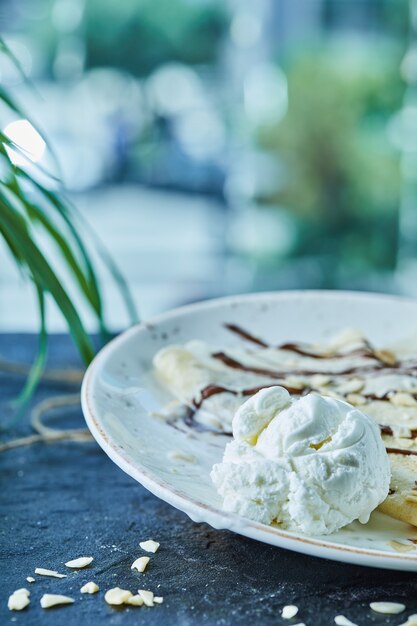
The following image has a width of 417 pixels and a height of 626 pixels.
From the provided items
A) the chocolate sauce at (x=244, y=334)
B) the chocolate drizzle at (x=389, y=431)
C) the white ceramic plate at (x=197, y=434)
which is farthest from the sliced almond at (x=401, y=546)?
the chocolate sauce at (x=244, y=334)

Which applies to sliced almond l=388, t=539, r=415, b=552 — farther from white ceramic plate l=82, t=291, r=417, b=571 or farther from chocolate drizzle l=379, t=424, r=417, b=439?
chocolate drizzle l=379, t=424, r=417, b=439

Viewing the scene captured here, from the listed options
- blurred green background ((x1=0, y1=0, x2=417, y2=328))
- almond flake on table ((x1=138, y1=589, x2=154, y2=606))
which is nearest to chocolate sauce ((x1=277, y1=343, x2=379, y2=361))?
almond flake on table ((x1=138, y1=589, x2=154, y2=606))

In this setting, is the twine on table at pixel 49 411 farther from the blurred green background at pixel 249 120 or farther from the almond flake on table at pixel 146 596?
the blurred green background at pixel 249 120

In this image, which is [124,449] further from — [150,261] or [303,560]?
[150,261]

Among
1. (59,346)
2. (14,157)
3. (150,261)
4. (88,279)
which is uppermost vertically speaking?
(14,157)

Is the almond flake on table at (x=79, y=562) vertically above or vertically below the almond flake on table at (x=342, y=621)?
below

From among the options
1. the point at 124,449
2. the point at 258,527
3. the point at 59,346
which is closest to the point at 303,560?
the point at 258,527
